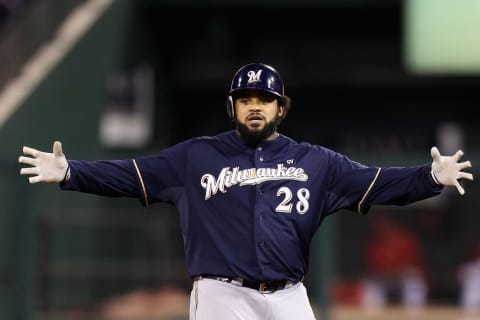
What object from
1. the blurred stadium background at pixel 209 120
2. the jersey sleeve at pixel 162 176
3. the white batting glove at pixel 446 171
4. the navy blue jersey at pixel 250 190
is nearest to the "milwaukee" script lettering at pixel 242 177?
the navy blue jersey at pixel 250 190

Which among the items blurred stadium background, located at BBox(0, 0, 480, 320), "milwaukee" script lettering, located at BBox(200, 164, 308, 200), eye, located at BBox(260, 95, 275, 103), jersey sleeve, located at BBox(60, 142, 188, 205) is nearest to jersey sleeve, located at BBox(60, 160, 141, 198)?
jersey sleeve, located at BBox(60, 142, 188, 205)

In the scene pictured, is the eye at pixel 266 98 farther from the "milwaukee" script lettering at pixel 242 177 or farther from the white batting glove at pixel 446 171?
the white batting glove at pixel 446 171

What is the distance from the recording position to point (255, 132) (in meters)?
6.17

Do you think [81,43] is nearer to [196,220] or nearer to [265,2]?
[265,2]

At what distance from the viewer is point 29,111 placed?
482 inches

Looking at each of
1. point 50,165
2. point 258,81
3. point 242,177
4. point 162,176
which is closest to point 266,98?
point 258,81

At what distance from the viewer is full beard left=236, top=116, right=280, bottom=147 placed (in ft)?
20.2

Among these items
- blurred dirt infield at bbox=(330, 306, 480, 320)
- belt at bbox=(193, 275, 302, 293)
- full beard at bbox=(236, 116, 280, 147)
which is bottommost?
blurred dirt infield at bbox=(330, 306, 480, 320)

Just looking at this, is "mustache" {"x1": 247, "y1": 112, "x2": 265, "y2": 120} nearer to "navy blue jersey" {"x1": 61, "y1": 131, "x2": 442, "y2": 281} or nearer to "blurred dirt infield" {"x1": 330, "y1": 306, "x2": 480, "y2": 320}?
"navy blue jersey" {"x1": 61, "y1": 131, "x2": 442, "y2": 281}

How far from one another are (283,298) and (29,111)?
6.69 meters

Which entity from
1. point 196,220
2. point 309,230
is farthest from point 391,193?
point 196,220

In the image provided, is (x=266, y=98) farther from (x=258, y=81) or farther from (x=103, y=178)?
(x=103, y=178)

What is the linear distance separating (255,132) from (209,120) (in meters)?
11.3

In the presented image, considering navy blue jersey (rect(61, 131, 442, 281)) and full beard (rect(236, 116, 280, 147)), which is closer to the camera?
navy blue jersey (rect(61, 131, 442, 281))
